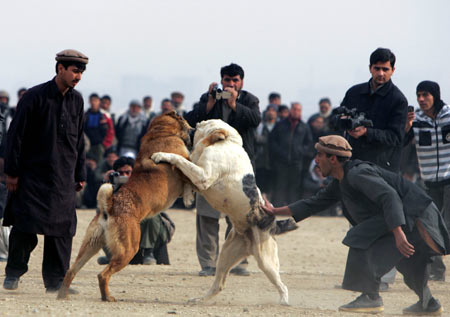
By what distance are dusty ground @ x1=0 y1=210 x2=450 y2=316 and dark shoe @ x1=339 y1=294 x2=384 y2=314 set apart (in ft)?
0.74

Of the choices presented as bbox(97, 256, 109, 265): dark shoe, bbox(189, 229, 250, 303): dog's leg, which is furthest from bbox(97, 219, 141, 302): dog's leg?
bbox(97, 256, 109, 265): dark shoe

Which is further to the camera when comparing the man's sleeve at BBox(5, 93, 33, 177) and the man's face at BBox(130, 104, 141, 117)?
the man's face at BBox(130, 104, 141, 117)

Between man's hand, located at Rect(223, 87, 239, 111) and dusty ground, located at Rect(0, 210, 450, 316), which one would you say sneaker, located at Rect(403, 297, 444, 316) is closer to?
dusty ground, located at Rect(0, 210, 450, 316)

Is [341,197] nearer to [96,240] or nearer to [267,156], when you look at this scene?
[96,240]

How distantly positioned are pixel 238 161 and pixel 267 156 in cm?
937

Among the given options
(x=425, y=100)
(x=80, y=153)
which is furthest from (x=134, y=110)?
(x=80, y=153)

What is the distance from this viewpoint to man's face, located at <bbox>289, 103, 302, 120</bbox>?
16.3 metres

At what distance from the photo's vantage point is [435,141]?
359 inches

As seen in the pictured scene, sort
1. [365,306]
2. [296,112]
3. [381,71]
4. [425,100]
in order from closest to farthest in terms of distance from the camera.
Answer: [365,306] → [381,71] → [425,100] → [296,112]

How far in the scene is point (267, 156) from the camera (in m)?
16.5

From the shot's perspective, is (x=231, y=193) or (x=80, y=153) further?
(x=80, y=153)

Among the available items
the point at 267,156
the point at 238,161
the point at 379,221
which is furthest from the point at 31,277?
the point at 267,156

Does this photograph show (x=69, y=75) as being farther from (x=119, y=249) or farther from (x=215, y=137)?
(x=119, y=249)

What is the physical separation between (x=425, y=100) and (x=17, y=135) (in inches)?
189
